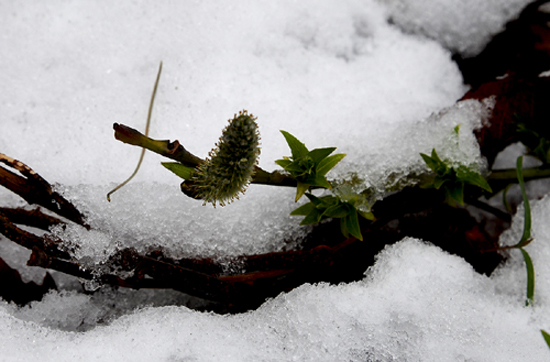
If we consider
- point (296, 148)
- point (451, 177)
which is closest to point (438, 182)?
point (451, 177)

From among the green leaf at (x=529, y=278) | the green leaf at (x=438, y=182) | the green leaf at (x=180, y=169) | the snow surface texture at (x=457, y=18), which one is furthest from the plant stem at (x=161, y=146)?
the snow surface texture at (x=457, y=18)

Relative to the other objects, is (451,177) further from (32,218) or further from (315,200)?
(32,218)

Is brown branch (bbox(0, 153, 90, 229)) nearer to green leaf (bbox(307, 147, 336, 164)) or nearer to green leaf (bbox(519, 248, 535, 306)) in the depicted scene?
green leaf (bbox(307, 147, 336, 164))

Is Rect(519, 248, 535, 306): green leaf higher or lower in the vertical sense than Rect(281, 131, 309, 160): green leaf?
lower

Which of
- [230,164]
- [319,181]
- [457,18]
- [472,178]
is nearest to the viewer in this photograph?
[230,164]

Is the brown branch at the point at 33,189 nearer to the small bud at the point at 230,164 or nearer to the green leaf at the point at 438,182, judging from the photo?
the small bud at the point at 230,164

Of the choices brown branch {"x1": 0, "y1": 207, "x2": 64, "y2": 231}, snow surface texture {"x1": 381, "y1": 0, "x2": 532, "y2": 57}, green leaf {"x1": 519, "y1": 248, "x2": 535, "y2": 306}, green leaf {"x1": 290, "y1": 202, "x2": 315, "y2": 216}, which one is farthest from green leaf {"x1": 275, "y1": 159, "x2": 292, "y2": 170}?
snow surface texture {"x1": 381, "y1": 0, "x2": 532, "y2": 57}

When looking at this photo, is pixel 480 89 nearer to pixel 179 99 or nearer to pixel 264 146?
pixel 264 146
